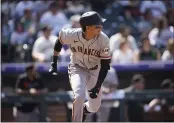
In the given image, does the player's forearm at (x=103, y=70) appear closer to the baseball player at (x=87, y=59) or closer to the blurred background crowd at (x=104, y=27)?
the baseball player at (x=87, y=59)

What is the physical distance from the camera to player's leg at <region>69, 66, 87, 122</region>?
6.10 meters

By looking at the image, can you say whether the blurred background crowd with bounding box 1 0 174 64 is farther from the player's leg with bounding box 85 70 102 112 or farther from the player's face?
the player's face

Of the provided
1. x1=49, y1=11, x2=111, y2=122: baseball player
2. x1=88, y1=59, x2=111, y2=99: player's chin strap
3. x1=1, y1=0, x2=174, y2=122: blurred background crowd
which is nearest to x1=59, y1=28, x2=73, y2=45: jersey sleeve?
x1=49, y1=11, x2=111, y2=122: baseball player

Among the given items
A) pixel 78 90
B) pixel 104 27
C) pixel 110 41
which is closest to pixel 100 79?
pixel 78 90

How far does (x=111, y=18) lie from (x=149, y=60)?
6.96ft

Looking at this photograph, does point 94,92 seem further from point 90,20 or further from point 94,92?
point 90,20

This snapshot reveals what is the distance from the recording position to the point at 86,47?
630 centimetres

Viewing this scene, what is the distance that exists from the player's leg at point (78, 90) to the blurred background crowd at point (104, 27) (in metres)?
3.98

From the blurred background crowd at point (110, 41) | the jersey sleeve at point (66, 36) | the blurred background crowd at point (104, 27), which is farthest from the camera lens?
the blurred background crowd at point (104, 27)

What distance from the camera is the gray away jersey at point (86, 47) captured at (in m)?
6.24

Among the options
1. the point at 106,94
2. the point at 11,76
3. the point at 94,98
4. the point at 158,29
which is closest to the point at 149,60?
the point at 158,29

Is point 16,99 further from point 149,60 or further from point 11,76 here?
point 149,60

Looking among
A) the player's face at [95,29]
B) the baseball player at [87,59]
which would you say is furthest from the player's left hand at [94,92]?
the player's face at [95,29]

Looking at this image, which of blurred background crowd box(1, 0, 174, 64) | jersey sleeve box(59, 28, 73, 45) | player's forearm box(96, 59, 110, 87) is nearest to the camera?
player's forearm box(96, 59, 110, 87)
